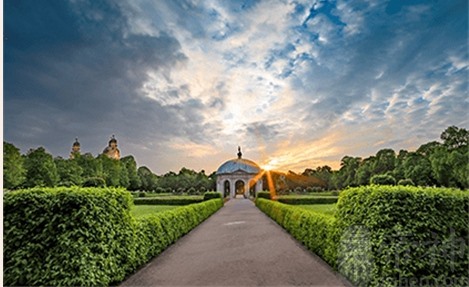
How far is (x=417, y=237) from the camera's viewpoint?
448 cm

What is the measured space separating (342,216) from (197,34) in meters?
4.72

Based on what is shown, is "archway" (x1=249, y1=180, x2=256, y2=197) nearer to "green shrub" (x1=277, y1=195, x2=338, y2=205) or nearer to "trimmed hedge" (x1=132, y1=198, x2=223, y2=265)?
"green shrub" (x1=277, y1=195, x2=338, y2=205)

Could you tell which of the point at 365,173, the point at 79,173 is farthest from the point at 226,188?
the point at 79,173

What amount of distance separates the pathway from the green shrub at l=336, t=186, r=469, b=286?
1.05 meters

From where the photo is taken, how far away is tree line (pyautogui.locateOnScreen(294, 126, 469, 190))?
2831 centimetres

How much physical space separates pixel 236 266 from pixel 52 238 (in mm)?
3516

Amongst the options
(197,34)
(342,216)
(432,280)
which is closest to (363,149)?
(342,216)

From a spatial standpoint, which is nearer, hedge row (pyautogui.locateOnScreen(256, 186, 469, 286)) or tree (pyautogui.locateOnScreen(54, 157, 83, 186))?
hedge row (pyautogui.locateOnScreen(256, 186, 469, 286))

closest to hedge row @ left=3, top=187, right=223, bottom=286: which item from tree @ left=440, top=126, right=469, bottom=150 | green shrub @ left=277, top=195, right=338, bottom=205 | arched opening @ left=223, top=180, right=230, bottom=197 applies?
green shrub @ left=277, top=195, right=338, bottom=205

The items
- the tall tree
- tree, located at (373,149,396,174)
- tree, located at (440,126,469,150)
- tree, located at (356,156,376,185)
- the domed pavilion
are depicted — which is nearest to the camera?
tree, located at (440,126,469,150)

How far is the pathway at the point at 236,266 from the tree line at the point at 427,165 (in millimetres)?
13176

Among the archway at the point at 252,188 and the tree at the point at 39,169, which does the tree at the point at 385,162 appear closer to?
the archway at the point at 252,188

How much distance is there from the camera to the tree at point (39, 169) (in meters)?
33.8

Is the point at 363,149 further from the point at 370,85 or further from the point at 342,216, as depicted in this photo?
the point at 342,216
